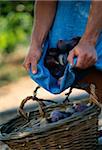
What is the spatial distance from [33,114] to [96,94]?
0.40 m

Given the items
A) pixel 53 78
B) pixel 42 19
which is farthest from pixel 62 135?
pixel 42 19

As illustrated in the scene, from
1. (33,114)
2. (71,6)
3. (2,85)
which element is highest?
(71,6)

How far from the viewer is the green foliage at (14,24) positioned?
31.9 ft

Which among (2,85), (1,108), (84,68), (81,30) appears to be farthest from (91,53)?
(2,85)

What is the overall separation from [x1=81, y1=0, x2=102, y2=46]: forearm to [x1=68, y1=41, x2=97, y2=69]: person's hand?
3cm

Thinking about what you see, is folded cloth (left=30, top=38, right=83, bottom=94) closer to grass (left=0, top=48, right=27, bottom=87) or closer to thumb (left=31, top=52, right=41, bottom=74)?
thumb (left=31, top=52, right=41, bottom=74)

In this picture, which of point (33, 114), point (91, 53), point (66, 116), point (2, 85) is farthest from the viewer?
point (2, 85)

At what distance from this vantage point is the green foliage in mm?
9711

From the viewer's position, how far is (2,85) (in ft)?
26.9

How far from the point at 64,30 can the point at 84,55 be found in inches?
15.6

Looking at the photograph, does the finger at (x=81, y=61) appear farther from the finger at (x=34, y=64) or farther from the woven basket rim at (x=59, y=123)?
the finger at (x=34, y=64)

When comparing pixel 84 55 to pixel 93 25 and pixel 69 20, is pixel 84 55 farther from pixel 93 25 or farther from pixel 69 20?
pixel 69 20

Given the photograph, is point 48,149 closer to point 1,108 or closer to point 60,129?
point 60,129

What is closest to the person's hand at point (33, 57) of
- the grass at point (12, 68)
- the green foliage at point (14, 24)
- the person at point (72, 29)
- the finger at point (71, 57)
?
the person at point (72, 29)
